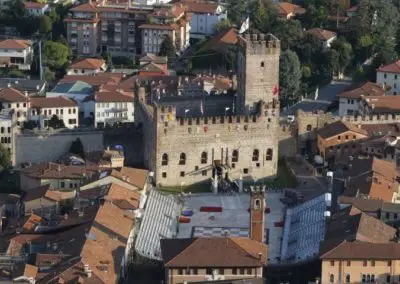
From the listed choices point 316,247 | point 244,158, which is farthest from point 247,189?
point 316,247

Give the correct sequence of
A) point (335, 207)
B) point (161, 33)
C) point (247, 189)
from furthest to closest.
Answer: point (161, 33)
point (247, 189)
point (335, 207)

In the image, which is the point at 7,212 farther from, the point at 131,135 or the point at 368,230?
the point at 368,230

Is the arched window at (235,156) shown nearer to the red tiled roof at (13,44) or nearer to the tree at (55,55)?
the tree at (55,55)

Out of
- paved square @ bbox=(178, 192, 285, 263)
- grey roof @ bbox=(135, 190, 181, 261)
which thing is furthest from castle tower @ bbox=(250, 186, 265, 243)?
grey roof @ bbox=(135, 190, 181, 261)

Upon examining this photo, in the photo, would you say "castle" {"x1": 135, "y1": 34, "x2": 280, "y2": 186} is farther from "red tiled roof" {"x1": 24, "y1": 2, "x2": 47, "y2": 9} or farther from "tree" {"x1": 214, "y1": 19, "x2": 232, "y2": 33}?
"red tiled roof" {"x1": 24, "y1": 2, "x2": 47, "y2": 9}

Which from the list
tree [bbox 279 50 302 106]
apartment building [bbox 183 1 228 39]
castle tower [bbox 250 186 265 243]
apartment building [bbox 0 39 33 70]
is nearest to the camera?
castle tower [bbox 250 186 265 243]

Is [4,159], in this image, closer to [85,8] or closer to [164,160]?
[164,160]
